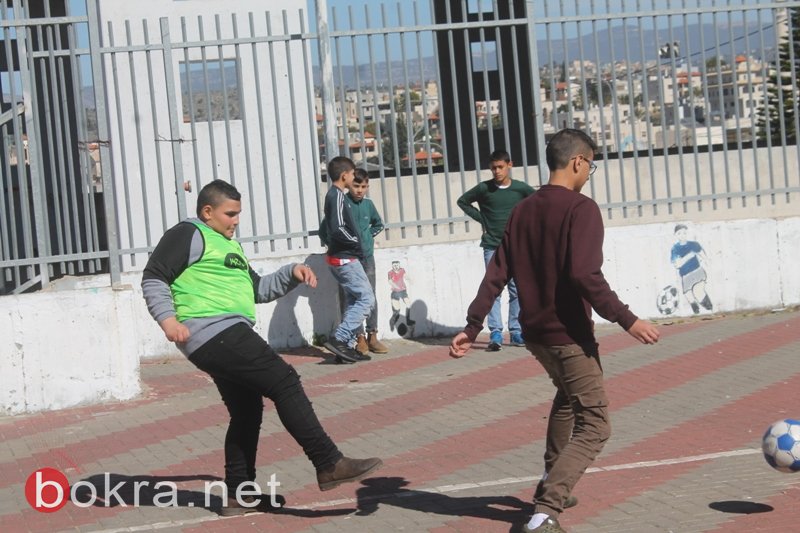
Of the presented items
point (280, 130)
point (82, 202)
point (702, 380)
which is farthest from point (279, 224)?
point (702, 380)

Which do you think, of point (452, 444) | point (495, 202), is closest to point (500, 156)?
point (495, 202)

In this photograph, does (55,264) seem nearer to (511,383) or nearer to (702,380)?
(511,383)

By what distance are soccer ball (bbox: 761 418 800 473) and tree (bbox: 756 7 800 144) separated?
675cm

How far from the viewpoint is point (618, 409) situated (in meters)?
8.45

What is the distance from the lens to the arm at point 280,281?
6.09 m

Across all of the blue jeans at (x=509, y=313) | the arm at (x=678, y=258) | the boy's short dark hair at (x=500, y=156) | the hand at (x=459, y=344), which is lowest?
the blue jeans at (x=509, y=313)

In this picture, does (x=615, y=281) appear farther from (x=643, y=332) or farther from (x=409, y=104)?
(x=643, y=332)

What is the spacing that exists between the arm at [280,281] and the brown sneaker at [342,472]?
0.91m

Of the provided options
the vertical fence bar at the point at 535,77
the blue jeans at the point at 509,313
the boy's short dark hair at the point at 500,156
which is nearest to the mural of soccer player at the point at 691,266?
the vertical fence bar at the point at 535,77

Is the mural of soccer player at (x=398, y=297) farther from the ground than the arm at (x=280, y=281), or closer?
closer

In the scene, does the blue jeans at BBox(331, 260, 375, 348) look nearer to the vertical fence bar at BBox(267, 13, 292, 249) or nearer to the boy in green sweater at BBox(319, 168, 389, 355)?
the boy in green sweater at BBox(319, 168, 389, 355)

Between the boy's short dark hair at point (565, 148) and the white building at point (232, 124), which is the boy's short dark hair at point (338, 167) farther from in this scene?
the boy's short dark hair at point (565, 148)

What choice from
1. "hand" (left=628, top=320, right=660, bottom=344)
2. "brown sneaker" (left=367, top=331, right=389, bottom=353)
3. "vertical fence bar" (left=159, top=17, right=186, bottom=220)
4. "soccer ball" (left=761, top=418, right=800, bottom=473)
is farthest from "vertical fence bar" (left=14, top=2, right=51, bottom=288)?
"soccer ball" (left=761, top=418, right=800, bottom=473)

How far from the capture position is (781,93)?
41.1ft
